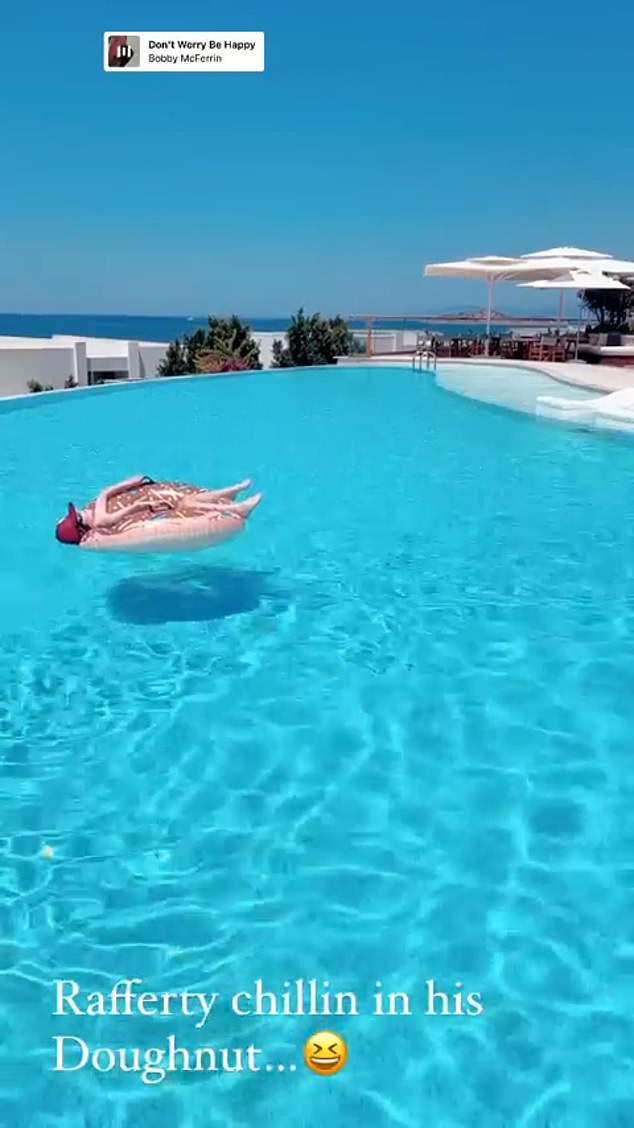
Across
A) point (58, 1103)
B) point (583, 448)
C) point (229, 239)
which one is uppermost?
point (229, 239)

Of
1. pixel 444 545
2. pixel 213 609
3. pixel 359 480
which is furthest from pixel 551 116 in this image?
pixel 213 609

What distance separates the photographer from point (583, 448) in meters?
12.2

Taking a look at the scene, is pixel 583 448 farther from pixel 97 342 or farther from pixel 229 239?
pixel 229 239

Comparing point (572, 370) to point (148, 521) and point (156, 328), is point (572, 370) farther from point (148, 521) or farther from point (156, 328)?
point (156, 328)

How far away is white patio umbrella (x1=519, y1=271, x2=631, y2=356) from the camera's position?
777 inches

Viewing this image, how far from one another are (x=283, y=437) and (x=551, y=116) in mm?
24121

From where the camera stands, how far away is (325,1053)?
266 cm

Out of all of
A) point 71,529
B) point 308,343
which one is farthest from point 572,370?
point 71,529

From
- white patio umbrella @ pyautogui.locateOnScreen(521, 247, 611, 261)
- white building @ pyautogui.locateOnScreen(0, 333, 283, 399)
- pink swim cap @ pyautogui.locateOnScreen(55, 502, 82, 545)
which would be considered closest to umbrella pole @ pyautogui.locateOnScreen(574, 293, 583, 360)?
white patio umbrella @ pyautogui.locateOnScreen(521, 247, 611, 261)

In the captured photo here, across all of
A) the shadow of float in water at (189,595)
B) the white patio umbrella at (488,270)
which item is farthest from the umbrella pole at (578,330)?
the shadow of float in water at (189,595)

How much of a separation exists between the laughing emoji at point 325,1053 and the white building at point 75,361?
19541 mm

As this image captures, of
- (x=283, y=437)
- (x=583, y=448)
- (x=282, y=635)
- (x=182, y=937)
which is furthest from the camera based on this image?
(x=283, y=437)

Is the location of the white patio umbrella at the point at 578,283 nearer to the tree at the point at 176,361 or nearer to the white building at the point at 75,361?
the white building at the point at 75,361

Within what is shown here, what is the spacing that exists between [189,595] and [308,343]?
19.2m
